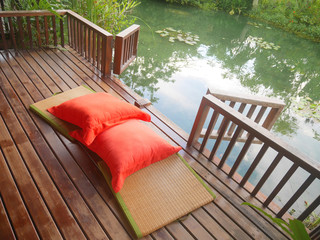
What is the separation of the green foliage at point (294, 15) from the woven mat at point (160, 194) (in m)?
10.2

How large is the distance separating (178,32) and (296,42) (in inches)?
192

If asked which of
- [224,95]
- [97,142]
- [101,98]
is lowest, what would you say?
[97,142]

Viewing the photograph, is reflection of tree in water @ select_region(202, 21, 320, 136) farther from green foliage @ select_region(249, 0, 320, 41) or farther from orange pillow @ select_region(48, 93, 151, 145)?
orange pillow @ select_region(48, 93, 151, 145)

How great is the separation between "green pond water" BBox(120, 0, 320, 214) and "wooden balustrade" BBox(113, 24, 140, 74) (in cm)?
52

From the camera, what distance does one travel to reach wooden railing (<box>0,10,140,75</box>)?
298 centimetres

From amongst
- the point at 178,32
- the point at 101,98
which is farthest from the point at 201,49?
the point at 101,98

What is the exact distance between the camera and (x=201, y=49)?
20.1 feet

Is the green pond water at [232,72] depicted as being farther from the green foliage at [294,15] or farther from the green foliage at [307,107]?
the green foliage at [294,15]

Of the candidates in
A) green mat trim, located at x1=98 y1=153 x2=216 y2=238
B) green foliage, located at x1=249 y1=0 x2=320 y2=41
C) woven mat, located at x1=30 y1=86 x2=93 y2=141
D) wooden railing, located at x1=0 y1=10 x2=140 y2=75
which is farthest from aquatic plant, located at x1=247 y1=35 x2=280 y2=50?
green mat trim, located at x1=98 y1=153 x2=216 y2=238

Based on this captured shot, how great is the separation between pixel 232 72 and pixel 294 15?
25.0ft

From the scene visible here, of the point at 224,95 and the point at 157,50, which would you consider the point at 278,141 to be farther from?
the point at 157,50

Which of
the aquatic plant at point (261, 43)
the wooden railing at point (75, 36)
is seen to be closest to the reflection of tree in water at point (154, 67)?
the wooden railing at point (75, 36)

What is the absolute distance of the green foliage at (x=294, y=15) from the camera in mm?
9450

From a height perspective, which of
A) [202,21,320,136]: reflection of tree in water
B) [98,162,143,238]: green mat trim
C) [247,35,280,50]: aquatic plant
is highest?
[98,162,143,238]: green mat trim
